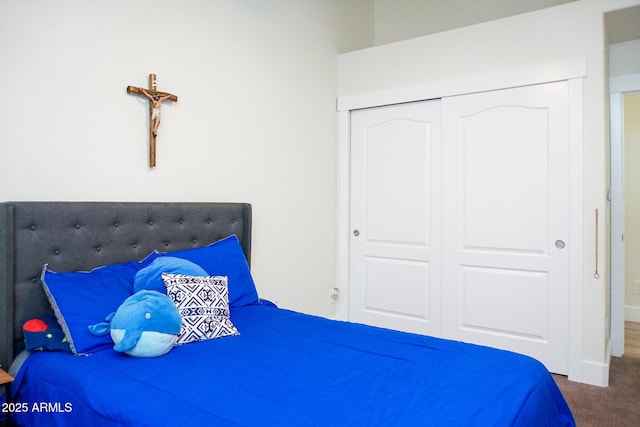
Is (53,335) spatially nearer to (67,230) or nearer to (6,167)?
(67,230)

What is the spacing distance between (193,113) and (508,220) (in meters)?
2.24

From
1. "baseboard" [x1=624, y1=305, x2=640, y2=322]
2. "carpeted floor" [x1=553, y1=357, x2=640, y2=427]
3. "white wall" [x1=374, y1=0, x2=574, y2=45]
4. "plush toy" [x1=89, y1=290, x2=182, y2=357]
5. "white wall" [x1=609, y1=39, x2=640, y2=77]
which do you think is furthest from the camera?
"baseboard" [x1=624, y1=305, x2=640, y2=322]

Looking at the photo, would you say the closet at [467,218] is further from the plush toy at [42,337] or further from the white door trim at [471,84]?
the plush toy at [42,337]

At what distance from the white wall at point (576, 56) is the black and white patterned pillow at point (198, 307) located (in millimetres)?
2273

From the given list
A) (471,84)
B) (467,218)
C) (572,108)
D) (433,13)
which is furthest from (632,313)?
(433,13)

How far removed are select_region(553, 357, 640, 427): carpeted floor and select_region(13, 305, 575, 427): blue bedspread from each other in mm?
847

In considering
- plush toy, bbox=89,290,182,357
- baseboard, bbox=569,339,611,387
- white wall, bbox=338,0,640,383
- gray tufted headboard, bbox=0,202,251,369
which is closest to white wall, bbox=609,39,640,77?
white wall, bbox=338,0,640,383

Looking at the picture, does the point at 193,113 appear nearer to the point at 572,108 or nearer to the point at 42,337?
the point at 42,337

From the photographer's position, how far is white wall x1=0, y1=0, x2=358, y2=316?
1978 millimetres

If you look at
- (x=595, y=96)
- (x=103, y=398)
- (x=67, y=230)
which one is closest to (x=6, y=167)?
(x=67, y=230)

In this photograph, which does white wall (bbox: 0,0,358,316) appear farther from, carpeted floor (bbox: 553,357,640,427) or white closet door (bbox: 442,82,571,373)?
carpeted floor (bbox: 553,357,640,427)

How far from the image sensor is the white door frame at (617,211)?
3.41 m

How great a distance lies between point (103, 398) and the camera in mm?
1405

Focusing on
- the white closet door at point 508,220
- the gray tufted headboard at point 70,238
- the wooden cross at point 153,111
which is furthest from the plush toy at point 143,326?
the white closet door at point 508,220
